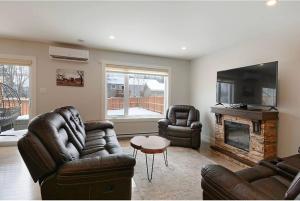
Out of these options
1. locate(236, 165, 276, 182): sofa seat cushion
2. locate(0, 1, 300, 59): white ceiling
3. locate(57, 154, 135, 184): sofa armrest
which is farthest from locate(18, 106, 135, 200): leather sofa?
locate(0, 1, 300, 59): white ceiling

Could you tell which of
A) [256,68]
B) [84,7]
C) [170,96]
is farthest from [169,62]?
[84,7]

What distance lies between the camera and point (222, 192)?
1.23m

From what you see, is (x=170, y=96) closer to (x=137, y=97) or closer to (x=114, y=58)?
(x=137, y=97)

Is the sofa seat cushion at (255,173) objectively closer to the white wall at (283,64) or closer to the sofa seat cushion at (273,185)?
the sofa seat cushion at (273,185)

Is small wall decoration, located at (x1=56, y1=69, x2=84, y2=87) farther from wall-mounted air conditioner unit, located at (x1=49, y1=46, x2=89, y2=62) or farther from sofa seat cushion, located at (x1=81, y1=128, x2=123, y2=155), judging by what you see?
sofa seat cushion, located at (x1=81, y1=128, x2=123, y2=155)

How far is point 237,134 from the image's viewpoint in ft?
11.5

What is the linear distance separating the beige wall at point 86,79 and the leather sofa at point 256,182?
3578mm

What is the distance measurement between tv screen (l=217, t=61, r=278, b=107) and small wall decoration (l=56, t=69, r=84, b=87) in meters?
3.33

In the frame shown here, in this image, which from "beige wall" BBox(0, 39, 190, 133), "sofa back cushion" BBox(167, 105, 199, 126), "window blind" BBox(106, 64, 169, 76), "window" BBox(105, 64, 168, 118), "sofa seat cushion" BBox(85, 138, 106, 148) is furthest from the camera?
"window" BBox(105, 64, 168, 118)

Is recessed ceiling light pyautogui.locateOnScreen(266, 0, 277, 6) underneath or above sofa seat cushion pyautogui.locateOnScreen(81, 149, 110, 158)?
above

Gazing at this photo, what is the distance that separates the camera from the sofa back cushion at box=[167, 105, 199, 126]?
14.5ft

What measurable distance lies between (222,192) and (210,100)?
3.68 metres

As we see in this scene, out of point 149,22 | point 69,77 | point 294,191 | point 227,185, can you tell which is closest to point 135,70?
point 69,77

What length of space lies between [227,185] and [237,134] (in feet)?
8.41
